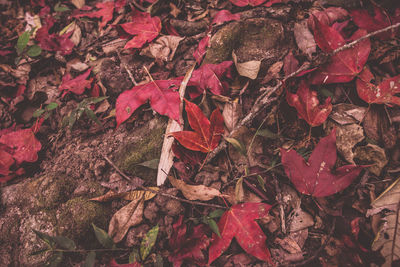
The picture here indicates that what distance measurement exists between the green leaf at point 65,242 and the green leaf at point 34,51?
141 cm

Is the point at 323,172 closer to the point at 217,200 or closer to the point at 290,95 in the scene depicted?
the point at 290,95

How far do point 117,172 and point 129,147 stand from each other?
0.13 m

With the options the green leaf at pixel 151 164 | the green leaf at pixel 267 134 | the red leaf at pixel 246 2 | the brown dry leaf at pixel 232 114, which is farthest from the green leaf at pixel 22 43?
the green leaf at pixel 267 134

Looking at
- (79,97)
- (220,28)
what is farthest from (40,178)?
(220,28)

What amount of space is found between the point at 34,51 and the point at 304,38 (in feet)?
6.10

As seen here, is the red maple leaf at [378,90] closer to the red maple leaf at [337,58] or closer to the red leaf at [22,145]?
the red maple leaf at [337,58]

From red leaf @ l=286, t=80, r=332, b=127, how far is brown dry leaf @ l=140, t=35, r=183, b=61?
70 centimetres

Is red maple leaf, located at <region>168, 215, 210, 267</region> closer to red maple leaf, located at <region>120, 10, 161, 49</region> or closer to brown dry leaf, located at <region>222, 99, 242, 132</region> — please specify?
brown dry leaf, located at <region>222, 99, 242, 132</region>

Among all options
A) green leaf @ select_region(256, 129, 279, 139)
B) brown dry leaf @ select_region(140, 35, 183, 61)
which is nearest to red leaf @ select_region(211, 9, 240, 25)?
brown dry leaf @ select_region(140, 35, 183, 61)

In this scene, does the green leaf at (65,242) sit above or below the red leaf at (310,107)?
below

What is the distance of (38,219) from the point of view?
948 mm

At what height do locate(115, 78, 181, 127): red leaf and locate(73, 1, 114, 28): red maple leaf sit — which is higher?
locate(73, 1, 114, 28): red maple leaf

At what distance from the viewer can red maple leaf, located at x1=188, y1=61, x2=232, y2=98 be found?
101 cm

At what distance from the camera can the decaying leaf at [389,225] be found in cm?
73
